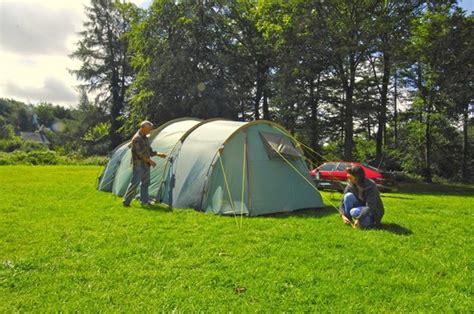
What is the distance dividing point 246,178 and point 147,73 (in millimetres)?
18593

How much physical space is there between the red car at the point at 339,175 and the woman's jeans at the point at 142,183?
7.13m

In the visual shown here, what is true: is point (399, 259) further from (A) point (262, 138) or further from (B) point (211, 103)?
(B) point (211, 103)

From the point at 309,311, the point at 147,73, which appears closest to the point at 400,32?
the point at 147,73

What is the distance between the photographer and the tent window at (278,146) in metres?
8.39

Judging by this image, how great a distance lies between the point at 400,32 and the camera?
20.6 meters

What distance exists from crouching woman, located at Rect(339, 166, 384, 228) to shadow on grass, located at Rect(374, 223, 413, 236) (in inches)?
6.1

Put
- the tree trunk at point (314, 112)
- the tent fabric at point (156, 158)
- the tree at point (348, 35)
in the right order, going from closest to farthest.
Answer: the tent fabric at point (156, 158) < the tree at point (348, 35) < the tree trunk at point (314, 112)

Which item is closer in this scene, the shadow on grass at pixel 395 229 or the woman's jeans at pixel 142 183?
the shadow on grass at pixel 395 229

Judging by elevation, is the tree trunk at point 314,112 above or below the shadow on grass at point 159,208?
above

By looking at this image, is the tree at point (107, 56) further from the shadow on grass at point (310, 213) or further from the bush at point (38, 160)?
the shadow on grass at point (310, 213)

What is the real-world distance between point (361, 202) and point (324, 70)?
60.3 feet

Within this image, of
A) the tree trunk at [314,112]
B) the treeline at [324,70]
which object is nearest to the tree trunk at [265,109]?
the treeline at [324,70]

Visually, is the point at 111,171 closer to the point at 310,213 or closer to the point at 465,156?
the point at 310,213

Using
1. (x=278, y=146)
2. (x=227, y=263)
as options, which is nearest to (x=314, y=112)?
(x=278, y=146)
